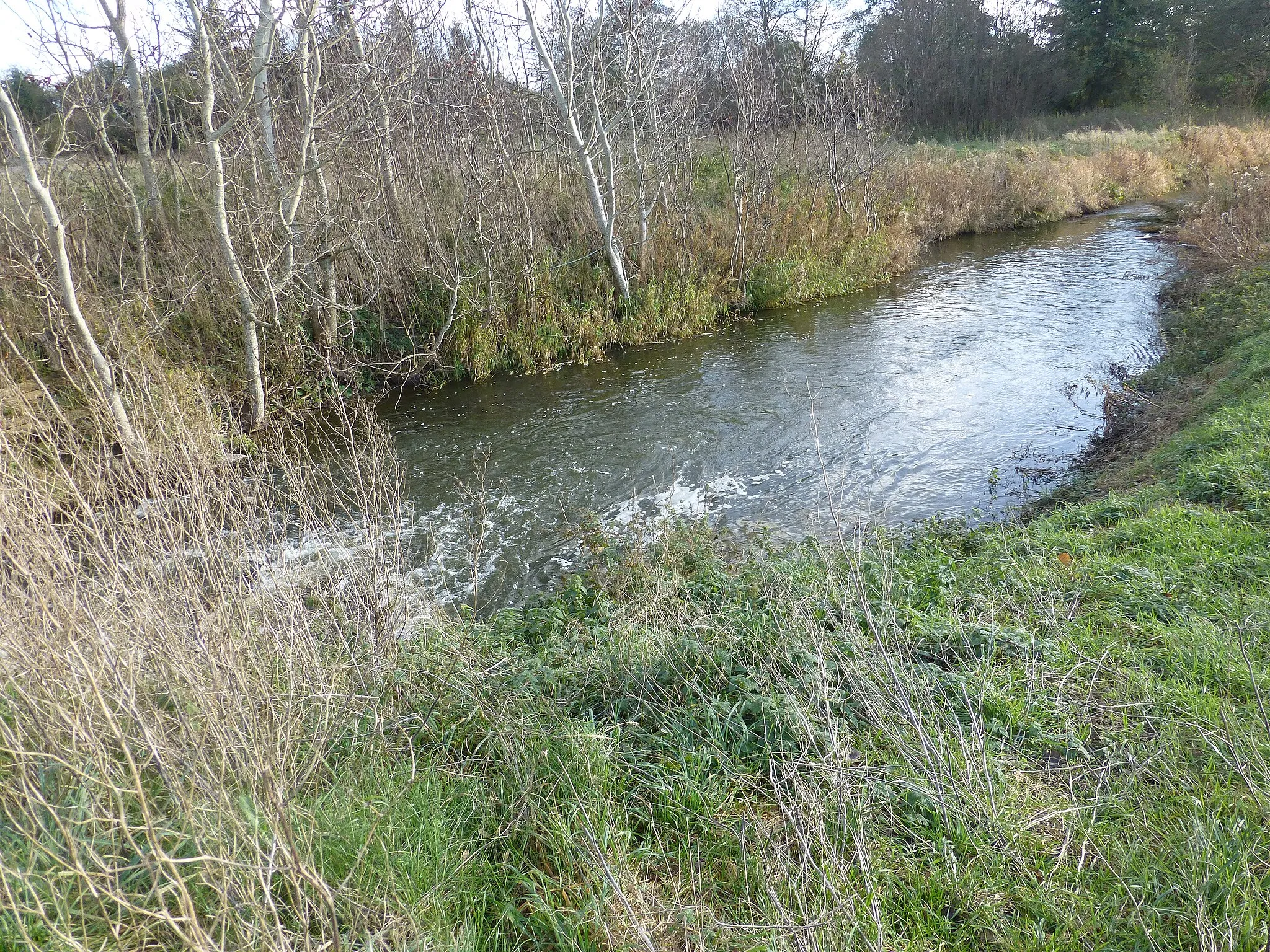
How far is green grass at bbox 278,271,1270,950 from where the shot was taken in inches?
90.1

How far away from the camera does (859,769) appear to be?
2.82 metres

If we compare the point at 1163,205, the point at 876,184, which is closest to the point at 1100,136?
the point at 1163,205

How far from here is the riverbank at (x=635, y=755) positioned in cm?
212

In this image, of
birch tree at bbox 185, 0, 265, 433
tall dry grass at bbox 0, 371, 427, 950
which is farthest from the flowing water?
birch tree at bbox 185, 0, 265, 433

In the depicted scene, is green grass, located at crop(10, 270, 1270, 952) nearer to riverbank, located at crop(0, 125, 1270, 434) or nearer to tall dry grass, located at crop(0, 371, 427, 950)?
tall dry grass, located at crop(0, 371, 427, 950)

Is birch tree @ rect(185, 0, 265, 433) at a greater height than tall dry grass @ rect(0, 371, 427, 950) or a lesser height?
greater

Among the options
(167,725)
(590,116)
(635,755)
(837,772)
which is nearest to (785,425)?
(635,755)

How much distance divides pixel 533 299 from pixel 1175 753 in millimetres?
9929

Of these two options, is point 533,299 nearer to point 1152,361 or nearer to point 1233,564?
point 1152,361

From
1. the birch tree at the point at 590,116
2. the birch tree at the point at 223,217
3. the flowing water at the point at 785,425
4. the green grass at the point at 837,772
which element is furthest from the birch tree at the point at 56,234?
the birch tree at the point at 590,116

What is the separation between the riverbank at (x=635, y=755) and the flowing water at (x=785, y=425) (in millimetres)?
1053

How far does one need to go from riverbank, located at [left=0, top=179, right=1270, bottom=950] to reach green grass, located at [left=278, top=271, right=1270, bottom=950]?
0.05 feet

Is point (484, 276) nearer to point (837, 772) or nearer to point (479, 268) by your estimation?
point (479, 268)

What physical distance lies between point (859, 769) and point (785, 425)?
6.26 metres
